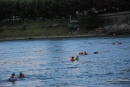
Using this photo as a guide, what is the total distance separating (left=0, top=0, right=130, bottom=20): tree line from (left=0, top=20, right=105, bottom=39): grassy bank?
5.30 meters

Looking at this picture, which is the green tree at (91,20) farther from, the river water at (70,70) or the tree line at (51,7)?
the river water at (70,70)

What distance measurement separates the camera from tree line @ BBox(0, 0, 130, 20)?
119m

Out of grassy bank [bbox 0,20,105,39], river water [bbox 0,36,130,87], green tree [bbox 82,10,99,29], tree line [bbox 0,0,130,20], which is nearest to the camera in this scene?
river water [bbox 0,36,130,87]

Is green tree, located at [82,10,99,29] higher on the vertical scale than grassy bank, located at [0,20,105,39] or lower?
higher

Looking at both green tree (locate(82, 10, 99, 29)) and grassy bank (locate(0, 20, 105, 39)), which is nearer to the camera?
green tree (locate(82, 10, 99, 29))

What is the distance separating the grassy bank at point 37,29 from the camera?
120812 millimetres

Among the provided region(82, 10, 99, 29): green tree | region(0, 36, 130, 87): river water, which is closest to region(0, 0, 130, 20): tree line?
region(82, 10, 99, 29): green tree

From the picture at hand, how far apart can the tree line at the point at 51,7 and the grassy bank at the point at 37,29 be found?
17.4ft

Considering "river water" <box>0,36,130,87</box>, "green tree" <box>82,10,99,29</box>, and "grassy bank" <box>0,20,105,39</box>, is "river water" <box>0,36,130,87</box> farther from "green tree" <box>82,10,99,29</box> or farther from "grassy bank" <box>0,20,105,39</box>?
"grassy bank" <box>0,20,105,39</box>

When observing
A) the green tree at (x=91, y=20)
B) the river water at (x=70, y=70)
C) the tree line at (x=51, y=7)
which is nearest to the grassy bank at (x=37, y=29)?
the green tree at (x=91, y=20)

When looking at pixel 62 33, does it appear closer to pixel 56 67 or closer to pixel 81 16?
pixel 81 16

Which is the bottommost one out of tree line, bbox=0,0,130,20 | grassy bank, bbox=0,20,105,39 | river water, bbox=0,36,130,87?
grassy bank, bbox=0,20,105,39

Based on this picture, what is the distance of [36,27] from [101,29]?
2087 centimetres

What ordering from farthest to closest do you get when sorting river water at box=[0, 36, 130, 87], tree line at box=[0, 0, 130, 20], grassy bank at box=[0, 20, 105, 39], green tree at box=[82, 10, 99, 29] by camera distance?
grassy bank at box=[0, 20, 105, 39] < tree line at box=[0, 0, 130, 20] < green tree at box=[82, 10, 99, 29] < river water at box=[0, 36, 130, 87]
